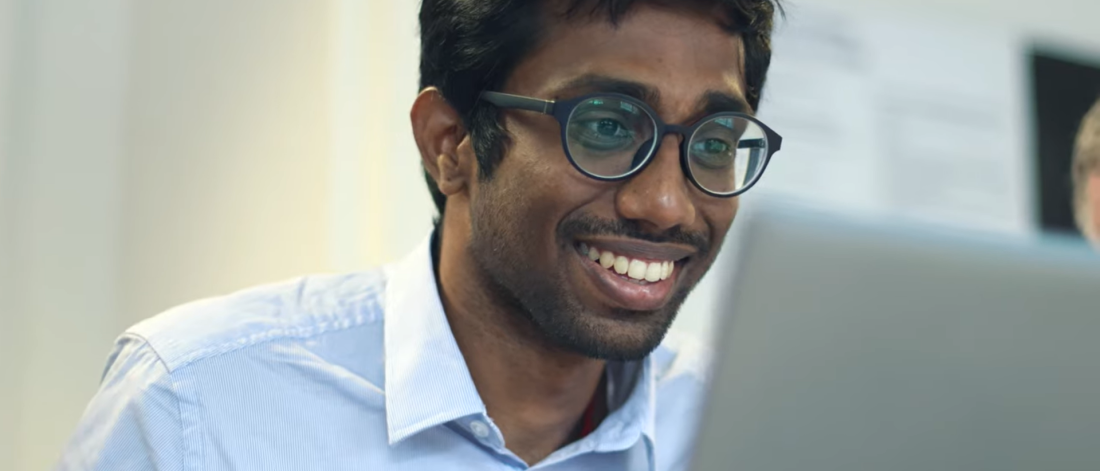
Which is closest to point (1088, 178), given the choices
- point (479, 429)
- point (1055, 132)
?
point (1055, 132)

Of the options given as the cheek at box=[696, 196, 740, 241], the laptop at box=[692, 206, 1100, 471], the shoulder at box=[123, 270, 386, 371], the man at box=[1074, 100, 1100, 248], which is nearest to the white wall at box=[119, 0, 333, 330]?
the shoulder at box=[123, 270, 386, 371]

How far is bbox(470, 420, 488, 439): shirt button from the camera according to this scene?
113 cm

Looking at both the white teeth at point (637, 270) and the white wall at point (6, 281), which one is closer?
the white teeth at point (637, 270)

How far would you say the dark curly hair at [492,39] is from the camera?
3.80 ft

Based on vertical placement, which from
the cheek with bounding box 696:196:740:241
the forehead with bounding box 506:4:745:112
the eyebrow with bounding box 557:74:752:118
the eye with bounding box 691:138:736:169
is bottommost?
the cheek with bounding box 696:196:740:241

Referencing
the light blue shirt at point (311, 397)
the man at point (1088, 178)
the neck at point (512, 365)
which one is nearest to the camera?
the light blue shirt at point (311, 397)

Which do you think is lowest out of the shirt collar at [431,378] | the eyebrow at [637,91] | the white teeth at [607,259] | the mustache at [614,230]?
the shirt collar at [431,378]

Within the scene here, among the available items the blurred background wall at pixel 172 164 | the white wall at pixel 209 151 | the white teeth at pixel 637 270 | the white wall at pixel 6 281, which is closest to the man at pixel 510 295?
the white teeth at pixel 637 270

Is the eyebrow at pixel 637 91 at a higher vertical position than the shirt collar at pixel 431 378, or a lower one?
higher

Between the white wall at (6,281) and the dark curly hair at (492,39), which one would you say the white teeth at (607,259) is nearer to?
the dark curly hair at (492,39)

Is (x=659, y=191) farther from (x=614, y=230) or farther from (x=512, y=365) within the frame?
(x=512, y=365)

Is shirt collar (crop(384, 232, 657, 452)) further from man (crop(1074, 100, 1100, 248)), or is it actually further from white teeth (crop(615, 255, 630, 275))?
man (crop(1074, 100, 1100, 248))

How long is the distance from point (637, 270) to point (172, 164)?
106 cm

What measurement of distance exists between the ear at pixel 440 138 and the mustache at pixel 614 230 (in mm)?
167
